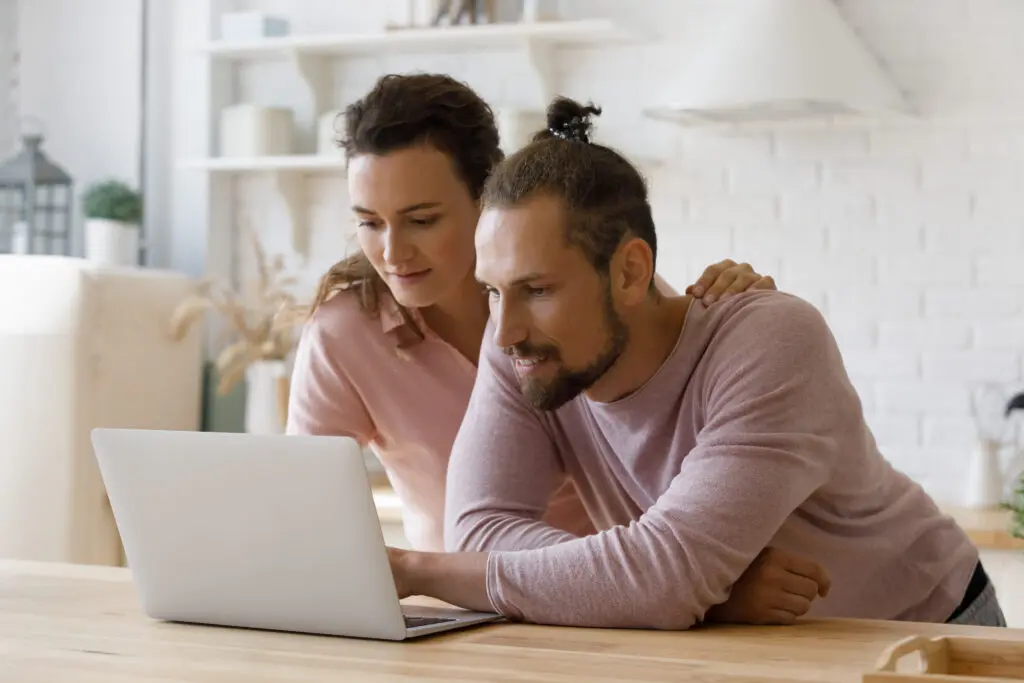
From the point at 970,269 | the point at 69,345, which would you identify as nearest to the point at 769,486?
the point at 970,269

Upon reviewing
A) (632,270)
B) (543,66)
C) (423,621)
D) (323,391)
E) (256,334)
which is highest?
(543,66)

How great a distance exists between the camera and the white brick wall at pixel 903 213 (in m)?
3.70

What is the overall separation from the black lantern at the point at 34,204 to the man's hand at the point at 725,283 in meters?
2.92

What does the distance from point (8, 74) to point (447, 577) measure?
353cm

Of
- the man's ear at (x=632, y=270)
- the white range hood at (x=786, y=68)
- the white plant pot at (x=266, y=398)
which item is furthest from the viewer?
the white plant pot at (x=266, y=398)

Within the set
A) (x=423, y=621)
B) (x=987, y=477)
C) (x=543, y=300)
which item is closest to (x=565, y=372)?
(x=543, y=300)

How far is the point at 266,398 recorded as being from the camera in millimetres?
4145

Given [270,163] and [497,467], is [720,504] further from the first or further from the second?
[270,163]

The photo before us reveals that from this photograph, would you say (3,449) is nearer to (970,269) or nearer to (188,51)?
(188,51)

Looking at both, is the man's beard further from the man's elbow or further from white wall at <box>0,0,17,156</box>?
white wall at <box>0,0,17,156</box>

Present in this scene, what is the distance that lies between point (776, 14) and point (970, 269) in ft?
2.72

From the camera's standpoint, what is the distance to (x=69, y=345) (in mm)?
3898

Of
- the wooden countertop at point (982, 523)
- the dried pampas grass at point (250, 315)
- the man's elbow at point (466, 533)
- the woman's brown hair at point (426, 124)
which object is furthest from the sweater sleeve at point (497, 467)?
the dried pampas grass at point (250, 315)

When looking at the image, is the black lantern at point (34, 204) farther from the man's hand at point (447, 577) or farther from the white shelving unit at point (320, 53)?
the man's hand at point (447, 577)
